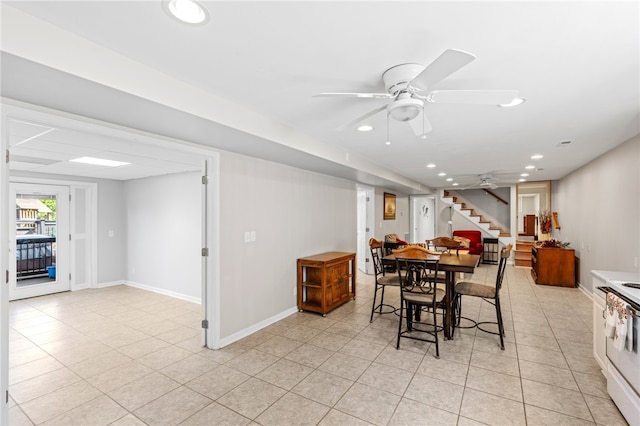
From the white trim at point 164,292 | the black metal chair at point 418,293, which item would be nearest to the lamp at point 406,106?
the black metal chair at point 418,293

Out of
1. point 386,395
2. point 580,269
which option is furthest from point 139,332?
point 580,269

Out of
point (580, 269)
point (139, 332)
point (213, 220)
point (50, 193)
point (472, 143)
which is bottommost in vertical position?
point (139, 332)

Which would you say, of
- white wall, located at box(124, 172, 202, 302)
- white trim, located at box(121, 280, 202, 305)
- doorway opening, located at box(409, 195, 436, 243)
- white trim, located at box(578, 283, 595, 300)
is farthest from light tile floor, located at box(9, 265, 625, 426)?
doorway opening, located at box(409, 195, 436, 243)

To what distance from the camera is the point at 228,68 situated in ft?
6.25

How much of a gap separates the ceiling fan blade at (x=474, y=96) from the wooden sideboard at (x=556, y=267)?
5.79m

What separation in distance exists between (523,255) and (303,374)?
8299 millimetres

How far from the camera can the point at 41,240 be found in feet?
19.8

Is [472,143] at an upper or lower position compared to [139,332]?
upper

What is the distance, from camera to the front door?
17.9ft

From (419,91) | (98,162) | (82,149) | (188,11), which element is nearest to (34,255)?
(98,162)

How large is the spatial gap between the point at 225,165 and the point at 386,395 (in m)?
2.74

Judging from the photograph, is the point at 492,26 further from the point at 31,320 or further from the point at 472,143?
the point at 31,320

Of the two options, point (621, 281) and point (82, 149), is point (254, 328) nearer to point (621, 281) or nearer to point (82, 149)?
point (82, 149)

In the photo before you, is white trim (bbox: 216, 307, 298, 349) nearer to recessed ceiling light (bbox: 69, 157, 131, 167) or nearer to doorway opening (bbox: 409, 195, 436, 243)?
recessed ceiling light (bbox: 69, 157, 131, 167)
